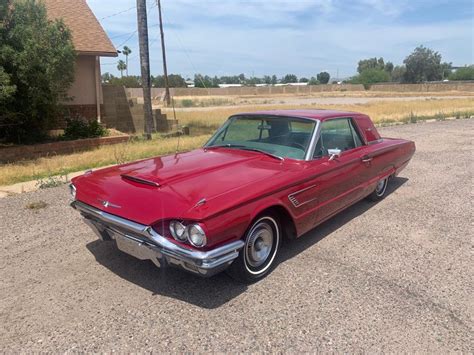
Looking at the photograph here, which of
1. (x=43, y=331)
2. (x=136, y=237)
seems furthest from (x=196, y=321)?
(x=43, y=331)

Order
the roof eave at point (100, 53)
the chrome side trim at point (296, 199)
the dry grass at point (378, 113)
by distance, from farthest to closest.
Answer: the dry grass at point (378, 113), the roof eave at point (100, 53), the chrome side trim at point (296, 199)

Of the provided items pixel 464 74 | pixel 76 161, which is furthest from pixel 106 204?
pixel 464 74

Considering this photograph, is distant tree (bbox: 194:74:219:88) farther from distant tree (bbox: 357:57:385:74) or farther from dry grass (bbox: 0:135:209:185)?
distant tree (bbox: 357:57:385:74)

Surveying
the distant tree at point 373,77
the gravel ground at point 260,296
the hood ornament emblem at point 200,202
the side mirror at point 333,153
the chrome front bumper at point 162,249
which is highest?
the distant tree at point 373,77

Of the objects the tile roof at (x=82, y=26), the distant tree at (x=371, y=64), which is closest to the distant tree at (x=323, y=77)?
the distant tree at (x=371, y=64)

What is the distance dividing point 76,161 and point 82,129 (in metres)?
3.38

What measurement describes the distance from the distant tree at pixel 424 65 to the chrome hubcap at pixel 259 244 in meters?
112

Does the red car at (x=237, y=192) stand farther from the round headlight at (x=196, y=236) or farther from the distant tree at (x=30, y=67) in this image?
the distant tree at (x=30, y=67)

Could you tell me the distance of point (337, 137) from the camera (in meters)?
4.82

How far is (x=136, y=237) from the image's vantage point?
3.14 meters

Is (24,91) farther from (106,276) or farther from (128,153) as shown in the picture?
(106,276)

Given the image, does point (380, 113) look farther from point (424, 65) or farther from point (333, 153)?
point (424, 65)

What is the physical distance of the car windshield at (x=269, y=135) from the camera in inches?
169

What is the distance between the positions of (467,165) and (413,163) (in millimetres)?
1055
